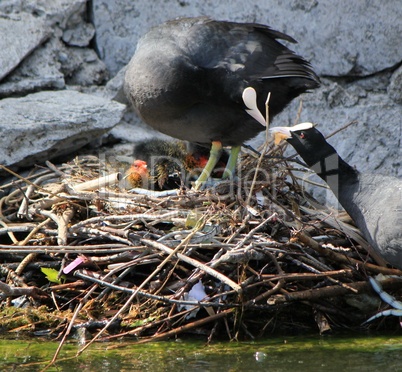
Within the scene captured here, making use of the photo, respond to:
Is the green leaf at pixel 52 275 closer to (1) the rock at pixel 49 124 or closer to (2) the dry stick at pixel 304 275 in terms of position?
(2) the dry stick at pixel 304 275

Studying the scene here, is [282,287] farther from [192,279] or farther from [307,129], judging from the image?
[307,129]

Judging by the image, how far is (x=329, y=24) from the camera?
484 cm

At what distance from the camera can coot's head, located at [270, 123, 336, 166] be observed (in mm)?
3783

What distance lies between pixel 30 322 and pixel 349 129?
270 centimetres

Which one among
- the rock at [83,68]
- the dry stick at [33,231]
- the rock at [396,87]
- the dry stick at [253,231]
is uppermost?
the rock at [396,87]

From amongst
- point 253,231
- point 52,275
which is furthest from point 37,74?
point 253,231

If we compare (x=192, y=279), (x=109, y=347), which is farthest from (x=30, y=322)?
(x=192, y=279)

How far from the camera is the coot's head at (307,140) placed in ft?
12.4

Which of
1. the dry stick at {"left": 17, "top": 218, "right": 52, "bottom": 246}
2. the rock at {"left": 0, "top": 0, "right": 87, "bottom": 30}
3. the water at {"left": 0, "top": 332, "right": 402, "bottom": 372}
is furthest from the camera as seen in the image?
the rock at {"left": 0, "top": 0, "right": 87, "bottom": 30}

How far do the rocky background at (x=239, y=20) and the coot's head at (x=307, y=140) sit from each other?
1013mm

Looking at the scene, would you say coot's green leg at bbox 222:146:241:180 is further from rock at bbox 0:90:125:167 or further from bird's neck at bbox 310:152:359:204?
rock at bbox 0:90:125:167

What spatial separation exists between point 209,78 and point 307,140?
69 cm

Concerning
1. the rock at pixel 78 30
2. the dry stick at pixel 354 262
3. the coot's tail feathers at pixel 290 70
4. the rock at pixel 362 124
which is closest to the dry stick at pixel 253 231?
the dry stick at pixel 354 262

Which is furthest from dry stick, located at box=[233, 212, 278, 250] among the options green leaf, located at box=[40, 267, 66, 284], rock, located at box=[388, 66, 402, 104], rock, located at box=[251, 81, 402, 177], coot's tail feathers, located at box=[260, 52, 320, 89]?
rock, located at box=[388, 66, 402, 104]
